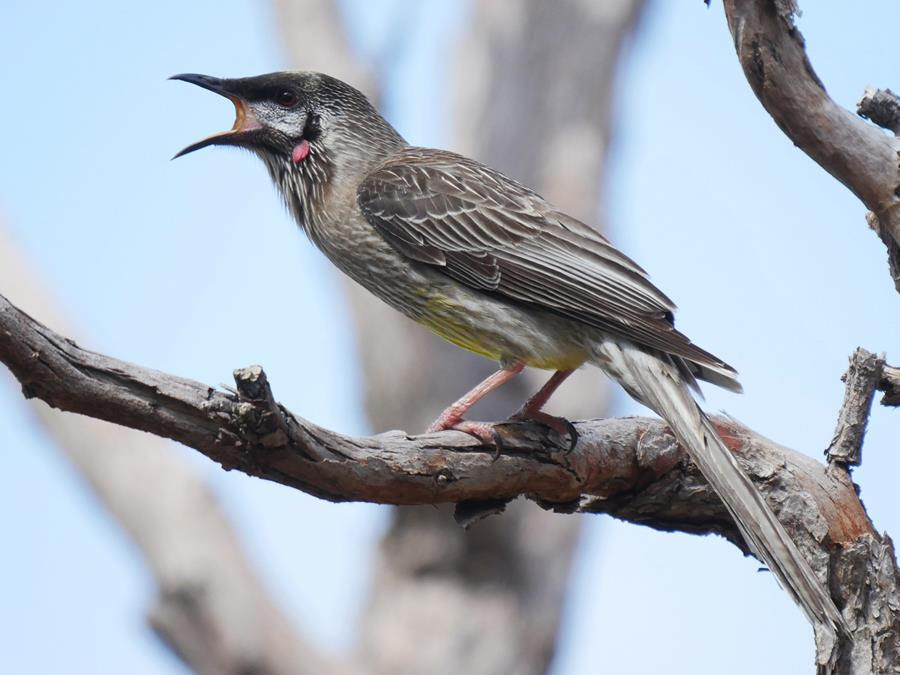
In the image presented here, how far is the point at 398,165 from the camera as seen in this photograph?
6016 millimetres

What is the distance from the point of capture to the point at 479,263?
5434 millimetres

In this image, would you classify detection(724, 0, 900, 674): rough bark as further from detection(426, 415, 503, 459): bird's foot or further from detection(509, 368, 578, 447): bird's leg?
detection(426, 415, 503, 459): bird's foot

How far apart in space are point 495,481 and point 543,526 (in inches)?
257

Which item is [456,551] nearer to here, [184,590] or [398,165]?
[184,590]

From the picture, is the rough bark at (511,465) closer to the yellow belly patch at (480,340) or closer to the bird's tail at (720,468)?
the bird's tail at (720,468)

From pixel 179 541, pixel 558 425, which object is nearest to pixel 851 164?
pixel 558 425

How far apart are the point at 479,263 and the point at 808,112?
191cm

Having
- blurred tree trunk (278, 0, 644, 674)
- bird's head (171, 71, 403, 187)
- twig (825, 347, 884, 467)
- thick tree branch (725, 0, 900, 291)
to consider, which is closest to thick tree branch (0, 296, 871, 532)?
twig (825, 347, 884, 467)

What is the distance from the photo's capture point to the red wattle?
20.3 feet

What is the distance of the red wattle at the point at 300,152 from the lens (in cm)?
620

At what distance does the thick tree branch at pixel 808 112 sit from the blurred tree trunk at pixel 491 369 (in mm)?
6126

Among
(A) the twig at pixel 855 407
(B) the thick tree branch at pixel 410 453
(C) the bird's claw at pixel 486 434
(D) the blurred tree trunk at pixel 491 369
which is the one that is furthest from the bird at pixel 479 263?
(D) the blurred tree trunk at pixel 491 369

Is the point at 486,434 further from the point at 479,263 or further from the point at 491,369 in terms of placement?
the point at 491,369

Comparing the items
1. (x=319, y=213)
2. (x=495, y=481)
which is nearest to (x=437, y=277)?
(x=319, y=213)
